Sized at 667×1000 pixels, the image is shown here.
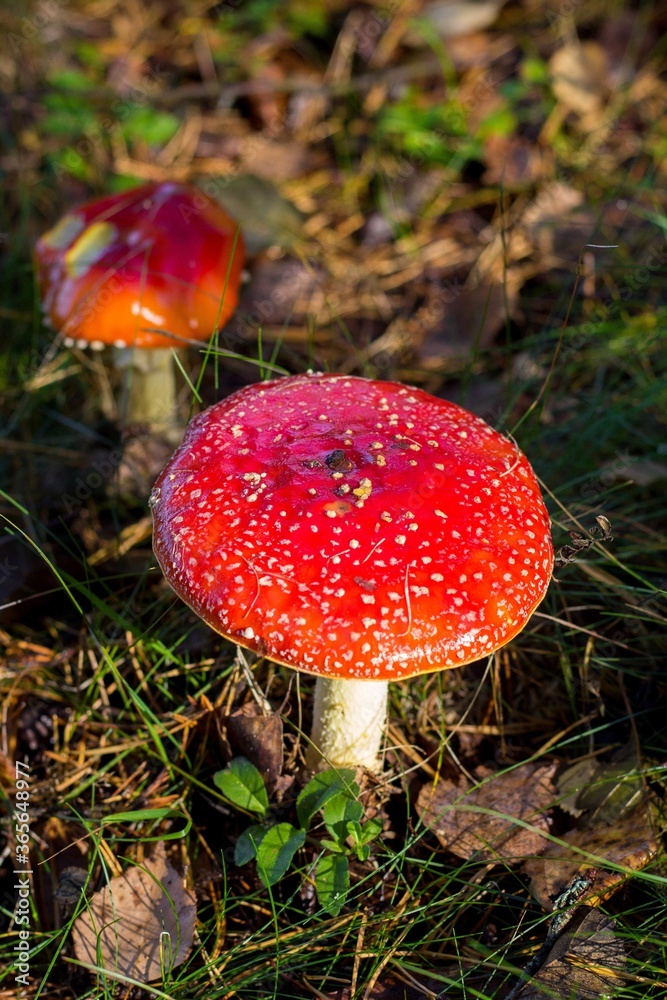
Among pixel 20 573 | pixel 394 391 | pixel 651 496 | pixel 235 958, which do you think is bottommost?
pixel 235 958

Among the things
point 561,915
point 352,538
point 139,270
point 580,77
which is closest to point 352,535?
point 352,538

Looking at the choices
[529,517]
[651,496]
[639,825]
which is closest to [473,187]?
[651,496]

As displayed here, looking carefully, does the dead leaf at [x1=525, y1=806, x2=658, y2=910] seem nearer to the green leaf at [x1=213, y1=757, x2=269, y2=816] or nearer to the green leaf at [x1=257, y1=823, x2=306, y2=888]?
the green leaf at [x1=257, y1=823, x2=306, y2=888]

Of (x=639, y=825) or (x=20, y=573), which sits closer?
(x=639, y=825)

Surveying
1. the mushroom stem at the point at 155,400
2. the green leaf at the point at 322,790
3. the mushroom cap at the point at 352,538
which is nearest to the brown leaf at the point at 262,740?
the green leaf at the point at 322,790

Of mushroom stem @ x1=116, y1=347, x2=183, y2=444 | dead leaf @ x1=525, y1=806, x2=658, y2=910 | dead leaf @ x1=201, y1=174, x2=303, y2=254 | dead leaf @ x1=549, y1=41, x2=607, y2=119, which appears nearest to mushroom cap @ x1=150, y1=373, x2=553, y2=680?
dead leaf @ x1=525, y1=806, x2=658, y2=910

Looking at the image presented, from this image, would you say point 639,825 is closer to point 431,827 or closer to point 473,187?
point 431,827
